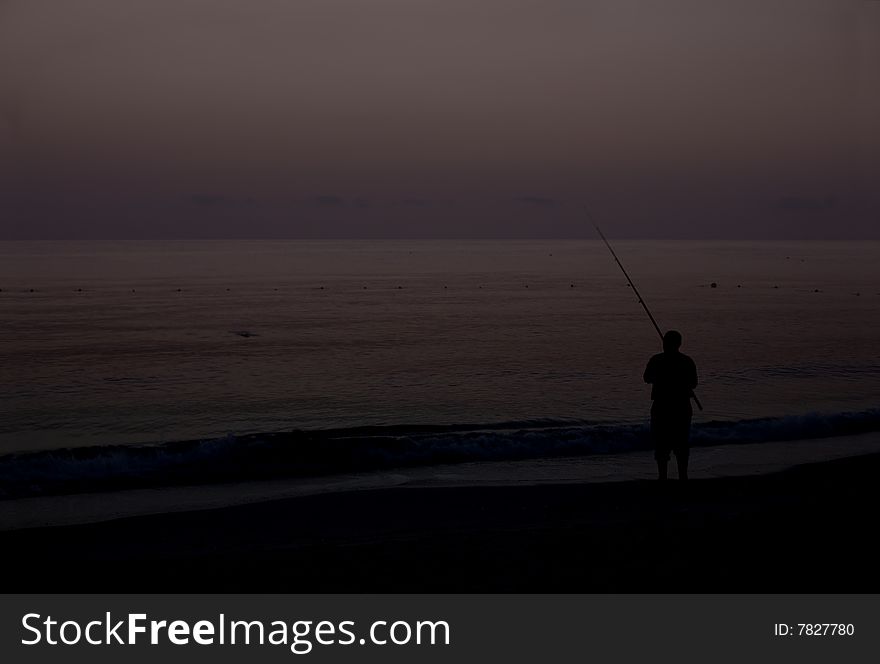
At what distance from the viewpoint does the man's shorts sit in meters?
8.69

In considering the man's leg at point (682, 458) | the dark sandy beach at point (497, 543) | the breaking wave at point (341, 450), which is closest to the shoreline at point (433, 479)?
the breaking wave at point (341, 450)

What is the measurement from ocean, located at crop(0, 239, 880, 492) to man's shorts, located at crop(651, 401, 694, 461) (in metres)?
4.27

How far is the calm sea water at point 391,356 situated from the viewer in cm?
1616

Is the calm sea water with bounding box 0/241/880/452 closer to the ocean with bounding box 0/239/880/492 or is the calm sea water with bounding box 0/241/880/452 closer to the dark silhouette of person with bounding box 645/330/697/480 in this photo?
the ocean with bounding box 0/239/880/492

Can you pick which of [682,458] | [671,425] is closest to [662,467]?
[682,458]

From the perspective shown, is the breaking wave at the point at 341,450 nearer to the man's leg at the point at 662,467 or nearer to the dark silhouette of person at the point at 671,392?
the man's leg at the point at 662,467

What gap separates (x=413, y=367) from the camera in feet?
70.4

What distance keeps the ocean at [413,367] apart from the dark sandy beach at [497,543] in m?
3.92

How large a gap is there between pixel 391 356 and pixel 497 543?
16.5 meters

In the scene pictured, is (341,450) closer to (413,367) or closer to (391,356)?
(413,367)
